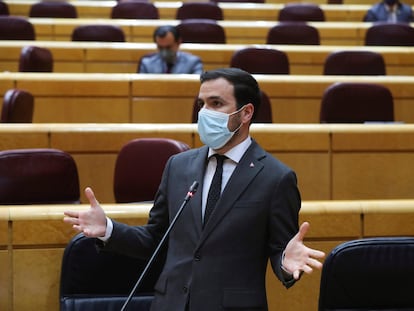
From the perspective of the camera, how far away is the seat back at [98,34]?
3.75 m

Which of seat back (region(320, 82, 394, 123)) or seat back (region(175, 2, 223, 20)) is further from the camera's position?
seat back (region(175, 2, 223, 20))

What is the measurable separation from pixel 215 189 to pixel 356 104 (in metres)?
1.65

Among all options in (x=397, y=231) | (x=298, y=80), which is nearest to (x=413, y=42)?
(x=298, y=80)

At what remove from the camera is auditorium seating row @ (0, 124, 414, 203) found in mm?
2215

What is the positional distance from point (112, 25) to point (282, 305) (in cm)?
254

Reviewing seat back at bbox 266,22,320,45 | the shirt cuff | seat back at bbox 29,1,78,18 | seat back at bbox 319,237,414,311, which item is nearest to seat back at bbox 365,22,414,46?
seat back at bbox 266,22,320,45

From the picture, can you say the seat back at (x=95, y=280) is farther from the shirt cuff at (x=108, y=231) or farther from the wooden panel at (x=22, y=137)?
the wooden panel at (x=22, y=137)

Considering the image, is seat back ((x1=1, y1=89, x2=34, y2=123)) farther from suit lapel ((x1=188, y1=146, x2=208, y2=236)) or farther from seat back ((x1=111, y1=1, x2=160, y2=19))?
seat back ((x1=111, y1=1, x2=160, y2=19))

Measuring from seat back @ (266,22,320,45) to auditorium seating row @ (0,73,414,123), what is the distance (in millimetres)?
1077

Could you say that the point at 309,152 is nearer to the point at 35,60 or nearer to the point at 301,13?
the point at 35,60

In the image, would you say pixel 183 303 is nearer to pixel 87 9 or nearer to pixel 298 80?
pixel 298 80

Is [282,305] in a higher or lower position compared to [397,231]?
lower

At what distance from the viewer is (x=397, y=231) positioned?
5.25 ft

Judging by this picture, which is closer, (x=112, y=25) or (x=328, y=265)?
(x=328, y=265)
